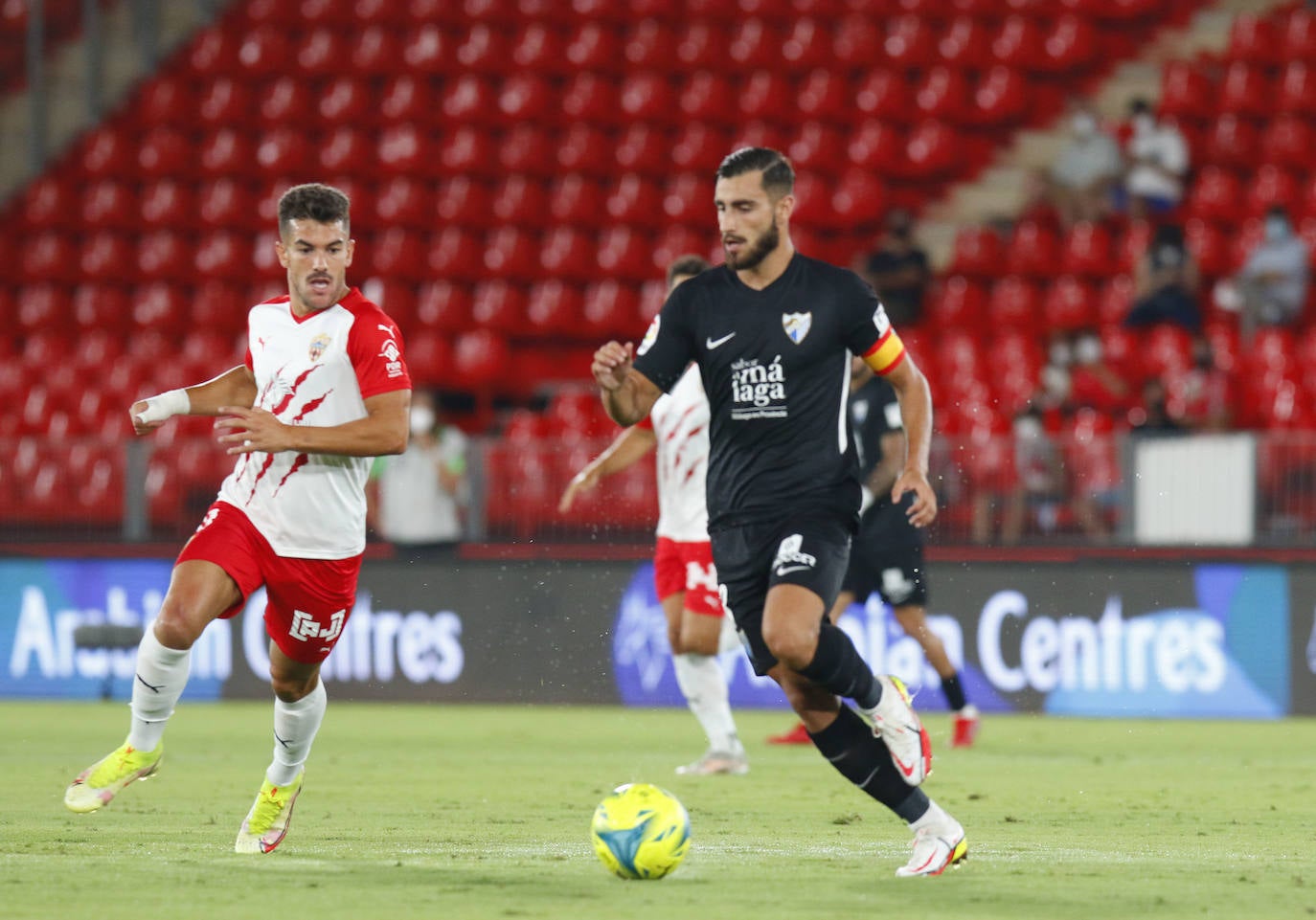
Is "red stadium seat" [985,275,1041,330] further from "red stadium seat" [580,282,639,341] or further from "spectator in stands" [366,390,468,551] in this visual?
"spectator in stands" [366,390,468,551]

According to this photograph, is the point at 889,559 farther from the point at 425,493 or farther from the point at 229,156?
the point at 229,156

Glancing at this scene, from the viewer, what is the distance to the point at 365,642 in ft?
48.7

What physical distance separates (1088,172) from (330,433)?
43.8 ft

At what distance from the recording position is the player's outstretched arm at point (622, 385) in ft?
21.3

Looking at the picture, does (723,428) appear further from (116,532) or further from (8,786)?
(116,532)

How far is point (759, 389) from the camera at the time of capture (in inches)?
266

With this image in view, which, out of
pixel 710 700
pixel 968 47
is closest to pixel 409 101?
pixel 968 47

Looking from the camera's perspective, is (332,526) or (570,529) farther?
(570,529)

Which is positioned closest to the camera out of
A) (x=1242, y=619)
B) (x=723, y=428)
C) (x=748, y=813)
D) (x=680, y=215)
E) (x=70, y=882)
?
(x=70, y=882)

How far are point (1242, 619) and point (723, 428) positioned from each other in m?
7.82

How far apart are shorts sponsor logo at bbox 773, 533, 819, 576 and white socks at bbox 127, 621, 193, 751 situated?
2074 mm

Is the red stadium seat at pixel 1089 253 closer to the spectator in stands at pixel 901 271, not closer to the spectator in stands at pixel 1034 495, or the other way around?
the spectator in stands at pixel 901 271

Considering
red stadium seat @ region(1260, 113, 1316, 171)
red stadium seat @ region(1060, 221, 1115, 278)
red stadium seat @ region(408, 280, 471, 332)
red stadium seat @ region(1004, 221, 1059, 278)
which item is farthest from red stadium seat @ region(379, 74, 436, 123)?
red stadium seat @ region(1260, 113, 1316, 171)

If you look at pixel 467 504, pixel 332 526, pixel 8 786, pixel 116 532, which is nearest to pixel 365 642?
pixel 467 504
